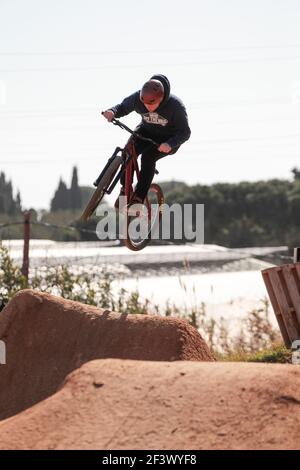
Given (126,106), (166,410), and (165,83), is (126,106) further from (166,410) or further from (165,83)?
(166,410)

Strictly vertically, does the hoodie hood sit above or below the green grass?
above

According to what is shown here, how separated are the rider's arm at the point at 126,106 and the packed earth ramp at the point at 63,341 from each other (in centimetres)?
228

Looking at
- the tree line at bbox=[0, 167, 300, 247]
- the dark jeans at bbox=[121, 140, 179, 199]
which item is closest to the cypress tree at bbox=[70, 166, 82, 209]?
the tree line at bbox=[0, 167, 300, 247]

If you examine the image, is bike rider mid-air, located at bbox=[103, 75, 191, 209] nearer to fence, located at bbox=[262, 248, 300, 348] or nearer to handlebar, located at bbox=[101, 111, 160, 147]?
handlebar, located at bbox=[101, 111, 160, 147]

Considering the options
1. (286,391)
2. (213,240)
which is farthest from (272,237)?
(286,391)

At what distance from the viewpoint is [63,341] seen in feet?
30.9

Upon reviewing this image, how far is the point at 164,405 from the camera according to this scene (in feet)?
21.5

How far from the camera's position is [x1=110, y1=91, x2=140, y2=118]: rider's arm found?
10.7 meters

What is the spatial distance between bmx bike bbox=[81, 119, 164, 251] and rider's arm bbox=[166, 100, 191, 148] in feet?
1.13

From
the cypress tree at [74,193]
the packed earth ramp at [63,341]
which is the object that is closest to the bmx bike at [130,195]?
the packed earth ramp at [63,341]

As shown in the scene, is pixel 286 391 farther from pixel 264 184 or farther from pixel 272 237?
pixel 264 184

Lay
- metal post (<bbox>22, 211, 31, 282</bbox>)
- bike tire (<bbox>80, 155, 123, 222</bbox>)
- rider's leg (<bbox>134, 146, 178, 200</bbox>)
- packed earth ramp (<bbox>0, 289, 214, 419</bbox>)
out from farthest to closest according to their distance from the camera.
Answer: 1. metal post (<bbox>22, 211, 31, 282</bbox>)
2. rider's leg (<bbox>134, 146, 178, 200</bbox>)
3. bike tire (<bbox>80, 155, 123, 222</bbox>)
4. packed earth ramp (<bbox>0, 289, 214, 419</bbox>)
